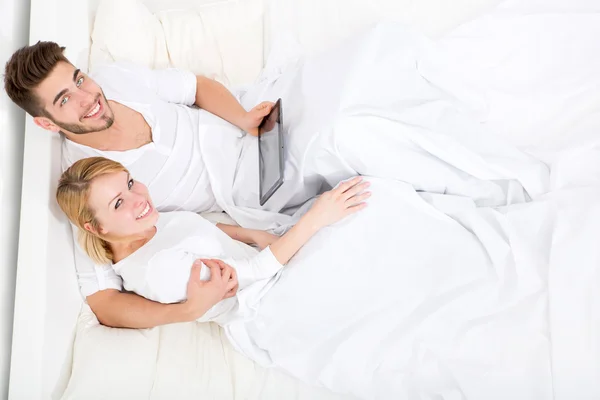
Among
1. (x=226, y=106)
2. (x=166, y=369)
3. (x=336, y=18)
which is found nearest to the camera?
(x=166, y=369)

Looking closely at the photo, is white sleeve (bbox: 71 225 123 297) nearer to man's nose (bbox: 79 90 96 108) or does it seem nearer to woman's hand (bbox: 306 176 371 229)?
man's nose (bbox: 79 90 96 108)

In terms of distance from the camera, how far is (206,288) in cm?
109

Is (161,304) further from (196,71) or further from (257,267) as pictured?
(196,71)

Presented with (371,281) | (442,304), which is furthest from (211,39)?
(442,304)

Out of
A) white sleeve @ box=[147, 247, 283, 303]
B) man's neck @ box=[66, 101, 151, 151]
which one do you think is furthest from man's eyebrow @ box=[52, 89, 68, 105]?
white sleeve @ box=[147, 247, 283, 303]

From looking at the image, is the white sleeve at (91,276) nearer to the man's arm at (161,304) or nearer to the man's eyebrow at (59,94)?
the man's arm at (161,304)

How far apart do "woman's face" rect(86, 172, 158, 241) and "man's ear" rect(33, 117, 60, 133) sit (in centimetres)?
18

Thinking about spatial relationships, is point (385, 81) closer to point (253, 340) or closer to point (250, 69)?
point (250, 69)

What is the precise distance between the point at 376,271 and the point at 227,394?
1.39 feet

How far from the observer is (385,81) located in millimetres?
1223

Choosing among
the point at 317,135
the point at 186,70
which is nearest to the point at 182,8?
the point at 186,70

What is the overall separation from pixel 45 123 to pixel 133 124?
202 mm

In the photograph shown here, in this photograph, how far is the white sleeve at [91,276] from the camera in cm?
116

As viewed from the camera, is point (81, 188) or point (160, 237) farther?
A: point (160, 237)
